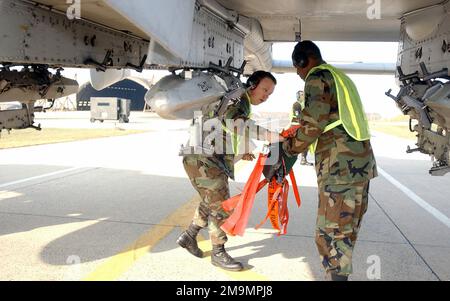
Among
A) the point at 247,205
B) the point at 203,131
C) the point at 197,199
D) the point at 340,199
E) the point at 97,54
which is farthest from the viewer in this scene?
the point at 197,199

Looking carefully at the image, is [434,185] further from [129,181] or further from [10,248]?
[10,248]

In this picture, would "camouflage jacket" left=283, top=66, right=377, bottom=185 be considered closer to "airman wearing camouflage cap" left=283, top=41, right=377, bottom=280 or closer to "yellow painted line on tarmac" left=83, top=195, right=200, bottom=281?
"airman wearing camouflage cap" left=283, top=41, right=377, bottom=280

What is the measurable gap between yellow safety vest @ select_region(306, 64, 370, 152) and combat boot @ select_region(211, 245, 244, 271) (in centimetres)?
138

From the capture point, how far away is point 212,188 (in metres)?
3.43

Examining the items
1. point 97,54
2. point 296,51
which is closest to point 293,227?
point 296,51

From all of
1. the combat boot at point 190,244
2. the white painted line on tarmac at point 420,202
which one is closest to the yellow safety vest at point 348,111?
the combat boot at point 190,244

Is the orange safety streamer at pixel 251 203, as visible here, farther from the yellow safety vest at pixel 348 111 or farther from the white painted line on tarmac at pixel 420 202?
the white painted line on tarmac at pixel 420 202

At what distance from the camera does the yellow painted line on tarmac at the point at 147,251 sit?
3.22 meters

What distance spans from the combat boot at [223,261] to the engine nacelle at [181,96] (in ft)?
3.99

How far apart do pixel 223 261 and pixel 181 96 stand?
147 cm

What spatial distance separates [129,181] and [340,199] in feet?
16.4

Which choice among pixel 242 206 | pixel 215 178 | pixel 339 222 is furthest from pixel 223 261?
pixel 339 222

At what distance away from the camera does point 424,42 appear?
4.18m

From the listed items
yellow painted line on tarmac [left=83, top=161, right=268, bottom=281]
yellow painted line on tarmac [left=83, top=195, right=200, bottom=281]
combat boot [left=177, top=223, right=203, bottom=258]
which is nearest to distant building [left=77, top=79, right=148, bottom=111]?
yellow painted line on tarmac [left=83, top=195, right=200, bottom=281]
